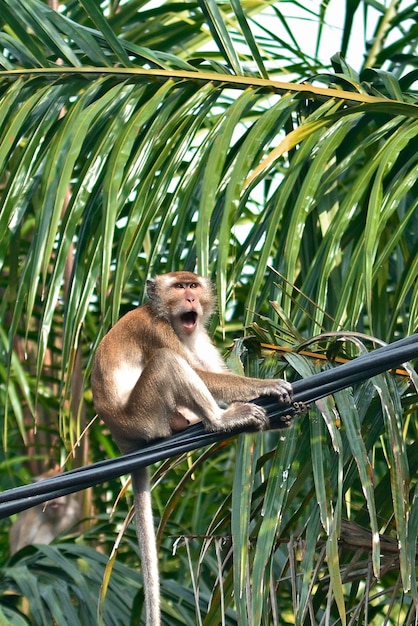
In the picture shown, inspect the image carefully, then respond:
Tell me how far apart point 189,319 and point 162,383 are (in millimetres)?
569

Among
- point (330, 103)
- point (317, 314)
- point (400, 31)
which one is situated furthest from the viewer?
point (400, 31)

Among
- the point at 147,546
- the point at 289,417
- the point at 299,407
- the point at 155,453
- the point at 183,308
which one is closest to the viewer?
the point at 155,453

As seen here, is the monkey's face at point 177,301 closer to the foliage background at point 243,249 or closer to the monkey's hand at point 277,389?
the foliage background at point 243,249

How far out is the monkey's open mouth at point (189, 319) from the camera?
454 cm

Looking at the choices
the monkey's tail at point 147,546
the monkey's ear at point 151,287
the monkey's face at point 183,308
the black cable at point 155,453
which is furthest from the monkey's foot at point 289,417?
the monkey's ear at point 151,287

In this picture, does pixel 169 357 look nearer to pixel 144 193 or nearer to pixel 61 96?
pixel 144 193

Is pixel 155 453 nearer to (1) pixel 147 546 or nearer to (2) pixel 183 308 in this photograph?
(1) pixel 147 546

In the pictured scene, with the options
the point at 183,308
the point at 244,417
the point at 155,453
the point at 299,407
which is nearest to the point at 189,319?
the point at 183,308

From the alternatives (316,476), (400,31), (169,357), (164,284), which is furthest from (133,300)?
(316,476)

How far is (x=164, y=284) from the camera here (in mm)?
4512

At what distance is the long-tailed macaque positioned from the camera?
3.83 metres

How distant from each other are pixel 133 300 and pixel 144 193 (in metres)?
3.29

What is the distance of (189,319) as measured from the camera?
15.0 feet

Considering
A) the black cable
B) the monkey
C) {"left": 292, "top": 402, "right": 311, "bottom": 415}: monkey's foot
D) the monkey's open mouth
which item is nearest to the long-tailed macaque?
the monkey's open mouth
